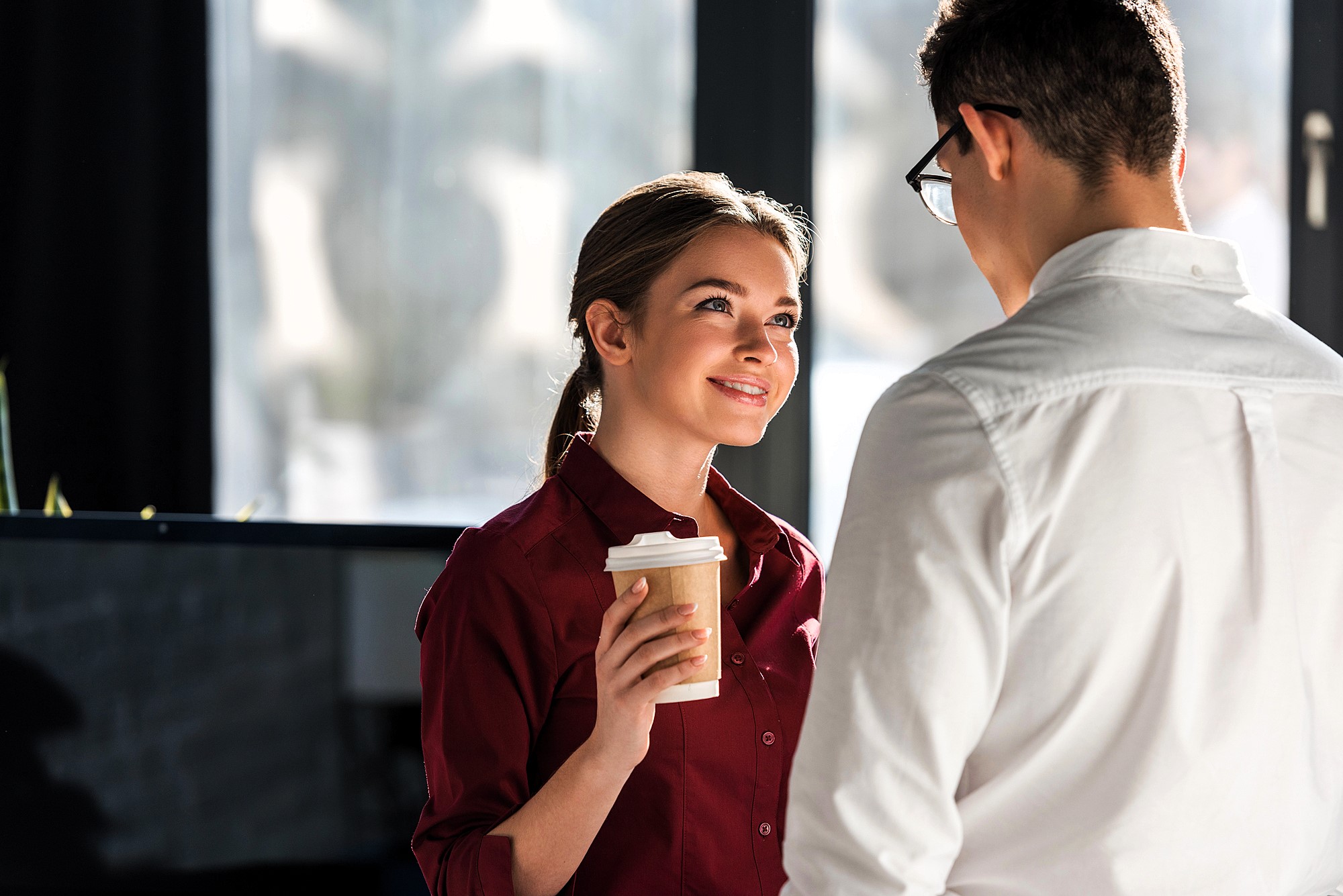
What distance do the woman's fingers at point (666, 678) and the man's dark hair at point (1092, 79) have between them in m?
0.61

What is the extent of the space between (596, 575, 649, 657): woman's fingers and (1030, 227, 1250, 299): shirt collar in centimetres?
50

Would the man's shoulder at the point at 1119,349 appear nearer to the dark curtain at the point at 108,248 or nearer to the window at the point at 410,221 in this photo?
the window at the point at 410,221

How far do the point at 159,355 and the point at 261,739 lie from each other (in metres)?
1.33

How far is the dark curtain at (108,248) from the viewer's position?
2957 mm

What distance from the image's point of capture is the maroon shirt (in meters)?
1.28

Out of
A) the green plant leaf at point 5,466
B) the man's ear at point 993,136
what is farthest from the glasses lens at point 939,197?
the green plant leaf at point 5,466

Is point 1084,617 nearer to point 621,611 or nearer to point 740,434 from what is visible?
point 621,611

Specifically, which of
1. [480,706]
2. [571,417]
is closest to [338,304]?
[571,417]

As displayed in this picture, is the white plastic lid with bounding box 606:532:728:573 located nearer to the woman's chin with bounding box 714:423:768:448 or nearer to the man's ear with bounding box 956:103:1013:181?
the woman's chin with bounding box 714:423:768:448

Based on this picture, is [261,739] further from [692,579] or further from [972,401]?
[972,401]

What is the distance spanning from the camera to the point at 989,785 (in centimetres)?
91

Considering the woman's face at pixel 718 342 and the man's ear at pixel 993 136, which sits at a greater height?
the man's ear at pixel 993 136

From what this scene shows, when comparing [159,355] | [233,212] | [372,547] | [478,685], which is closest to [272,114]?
[233,212]

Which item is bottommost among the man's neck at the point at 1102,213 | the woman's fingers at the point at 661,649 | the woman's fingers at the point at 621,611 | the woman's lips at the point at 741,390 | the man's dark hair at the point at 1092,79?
the woman's fingers at the point at 661,649
